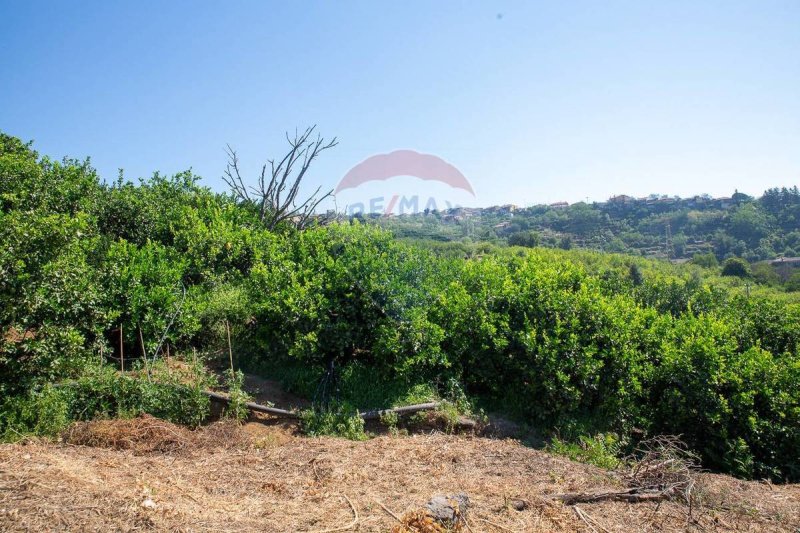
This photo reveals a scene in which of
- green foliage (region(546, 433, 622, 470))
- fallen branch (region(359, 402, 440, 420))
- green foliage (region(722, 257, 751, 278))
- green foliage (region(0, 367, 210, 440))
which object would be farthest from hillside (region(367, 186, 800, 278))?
green foliage (region(0, 367, 210, 440))

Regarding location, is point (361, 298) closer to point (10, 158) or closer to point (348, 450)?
point (348, 450)

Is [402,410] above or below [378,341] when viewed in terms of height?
below

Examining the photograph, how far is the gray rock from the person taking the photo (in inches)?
148

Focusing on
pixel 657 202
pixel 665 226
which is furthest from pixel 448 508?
pixel 657 202

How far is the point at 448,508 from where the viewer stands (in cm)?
384

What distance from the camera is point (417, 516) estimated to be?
12.3 feet

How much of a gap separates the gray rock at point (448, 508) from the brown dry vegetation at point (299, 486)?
4.8 inches

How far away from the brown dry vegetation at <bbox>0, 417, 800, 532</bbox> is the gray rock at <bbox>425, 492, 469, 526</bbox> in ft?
0.40

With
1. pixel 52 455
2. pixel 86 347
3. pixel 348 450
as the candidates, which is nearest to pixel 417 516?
pixel 348 450

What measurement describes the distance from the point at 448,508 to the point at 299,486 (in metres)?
1.57

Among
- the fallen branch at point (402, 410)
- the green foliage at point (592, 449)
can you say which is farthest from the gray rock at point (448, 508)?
the green foliage at point (592, 449)

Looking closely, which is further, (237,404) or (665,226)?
(665,226)

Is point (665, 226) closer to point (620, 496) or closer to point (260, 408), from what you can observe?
point (620, 496)

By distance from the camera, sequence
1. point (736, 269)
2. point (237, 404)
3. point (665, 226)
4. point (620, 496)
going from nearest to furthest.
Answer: point (620, 496) < point (237, 404) < point (736, 269) < point (665, 226)
